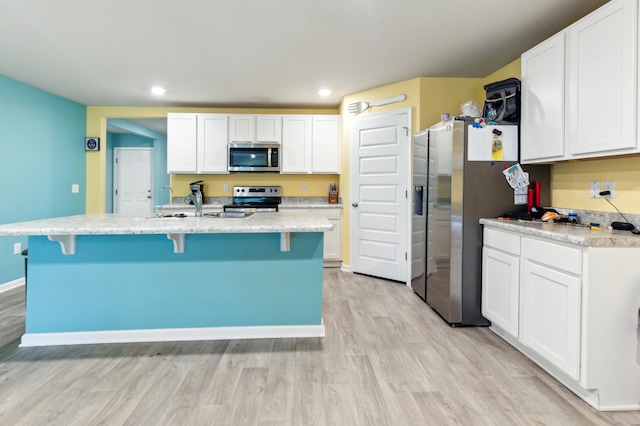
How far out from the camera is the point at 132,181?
22.9 ft

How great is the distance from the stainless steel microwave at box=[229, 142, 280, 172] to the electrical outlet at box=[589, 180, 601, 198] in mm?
3625

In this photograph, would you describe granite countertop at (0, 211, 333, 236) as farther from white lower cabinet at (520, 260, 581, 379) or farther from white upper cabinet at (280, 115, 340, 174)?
white upper cabinet at (280, 115, 340, 174)

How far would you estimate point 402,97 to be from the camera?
3.91m

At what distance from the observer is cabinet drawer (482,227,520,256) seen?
225 centimetres

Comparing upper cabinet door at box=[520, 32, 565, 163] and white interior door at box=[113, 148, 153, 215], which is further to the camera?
white interior door at box=[113, 148, 153, 215]

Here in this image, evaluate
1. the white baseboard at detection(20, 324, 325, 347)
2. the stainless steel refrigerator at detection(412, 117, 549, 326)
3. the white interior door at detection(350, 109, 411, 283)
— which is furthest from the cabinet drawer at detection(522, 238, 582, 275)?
the white interior door at detection(350, 109, 411, 283)

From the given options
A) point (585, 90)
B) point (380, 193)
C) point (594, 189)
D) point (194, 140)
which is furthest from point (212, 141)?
point (594, 189)

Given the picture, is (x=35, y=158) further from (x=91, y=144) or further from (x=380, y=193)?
(x=380, y=193)

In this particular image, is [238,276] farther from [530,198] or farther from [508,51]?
[508,51]

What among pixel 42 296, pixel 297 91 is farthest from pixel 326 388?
pixel 297 91

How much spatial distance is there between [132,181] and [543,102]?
727 centimetres

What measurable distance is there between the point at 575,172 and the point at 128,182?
24.7ft

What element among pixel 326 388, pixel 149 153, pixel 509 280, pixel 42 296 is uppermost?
pixel 149 153

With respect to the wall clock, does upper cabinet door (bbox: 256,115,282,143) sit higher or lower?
higher
